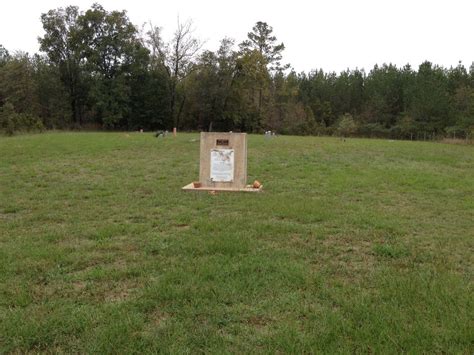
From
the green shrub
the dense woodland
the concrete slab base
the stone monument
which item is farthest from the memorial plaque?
the dense woodland

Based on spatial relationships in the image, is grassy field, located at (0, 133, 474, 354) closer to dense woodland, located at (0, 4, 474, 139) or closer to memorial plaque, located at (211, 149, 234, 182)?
memorial plaque, located at (211, 149, 234, 182)

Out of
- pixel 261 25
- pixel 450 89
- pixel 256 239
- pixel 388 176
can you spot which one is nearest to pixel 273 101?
pixel 261 25

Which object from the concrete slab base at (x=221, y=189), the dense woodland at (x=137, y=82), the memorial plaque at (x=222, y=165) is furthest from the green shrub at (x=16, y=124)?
the memorial plaque at (x=222, y=165)

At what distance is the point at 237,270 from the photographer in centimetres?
384

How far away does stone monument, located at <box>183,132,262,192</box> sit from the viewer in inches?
328

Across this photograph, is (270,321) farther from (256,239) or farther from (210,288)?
(256,239)

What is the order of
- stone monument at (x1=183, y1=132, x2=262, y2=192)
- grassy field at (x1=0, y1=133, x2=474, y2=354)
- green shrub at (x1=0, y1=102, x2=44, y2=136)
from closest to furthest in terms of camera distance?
grassy field at (x1=0, y1=133, x2=474, y2=354)
stone monument at (x1=183, y1=132, x2=262, y2=192)
green shrub at (x1=0, y1=102, x2=44, y2=136)

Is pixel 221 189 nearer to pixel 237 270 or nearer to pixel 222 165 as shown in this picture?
pixel 222 165

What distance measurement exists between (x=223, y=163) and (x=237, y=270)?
4685 millimetres

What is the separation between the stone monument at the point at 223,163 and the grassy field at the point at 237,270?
57 cm

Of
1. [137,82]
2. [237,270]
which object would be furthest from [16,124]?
[237,270]

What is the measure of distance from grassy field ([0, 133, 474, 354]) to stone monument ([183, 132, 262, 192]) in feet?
1.87

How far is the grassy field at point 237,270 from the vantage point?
108 inches

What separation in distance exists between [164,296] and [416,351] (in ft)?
5.84
